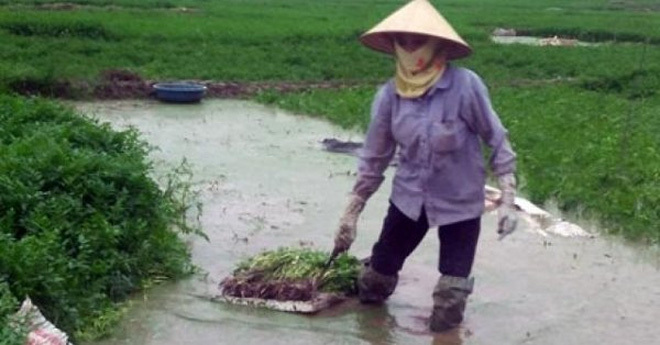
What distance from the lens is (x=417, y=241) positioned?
660 centimetres

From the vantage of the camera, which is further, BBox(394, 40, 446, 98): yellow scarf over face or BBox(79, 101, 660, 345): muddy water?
BBox(79, 101, 660, 345): muddy water

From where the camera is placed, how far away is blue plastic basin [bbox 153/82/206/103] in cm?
1514

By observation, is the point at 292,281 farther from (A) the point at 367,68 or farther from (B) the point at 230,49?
(B) the point at 230,49

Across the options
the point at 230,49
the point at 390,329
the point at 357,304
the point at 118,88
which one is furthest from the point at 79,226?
the point at 230,49

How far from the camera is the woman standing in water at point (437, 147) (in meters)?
6.08

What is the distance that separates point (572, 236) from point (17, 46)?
1195 centimetres

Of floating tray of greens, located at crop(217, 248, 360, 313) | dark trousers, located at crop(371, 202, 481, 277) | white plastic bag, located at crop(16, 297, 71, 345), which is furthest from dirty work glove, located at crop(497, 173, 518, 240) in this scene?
white plastic bag, located at crop(16, 297, 71, 345)

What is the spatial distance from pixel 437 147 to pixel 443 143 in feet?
0.12

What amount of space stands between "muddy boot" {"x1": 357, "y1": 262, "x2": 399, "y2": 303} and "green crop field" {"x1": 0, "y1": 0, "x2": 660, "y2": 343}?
1.14 m

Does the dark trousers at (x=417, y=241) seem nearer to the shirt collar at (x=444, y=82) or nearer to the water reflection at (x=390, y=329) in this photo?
the water reflection at (x=390, y=329)

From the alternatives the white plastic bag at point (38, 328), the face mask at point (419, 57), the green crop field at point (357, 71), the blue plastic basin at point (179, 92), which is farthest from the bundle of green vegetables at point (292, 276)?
the blue plastic basin at point (179, 92)

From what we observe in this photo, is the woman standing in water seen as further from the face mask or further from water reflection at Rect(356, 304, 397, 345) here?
water reflection at Rect(356, 304, 397, 345)

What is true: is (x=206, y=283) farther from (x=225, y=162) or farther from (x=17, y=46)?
(x=17, y=46)

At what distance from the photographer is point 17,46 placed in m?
18.5
